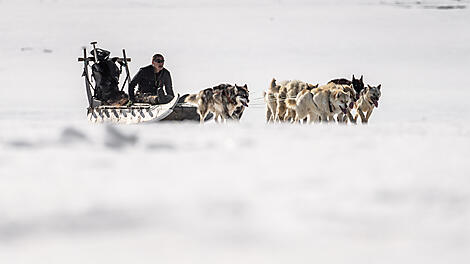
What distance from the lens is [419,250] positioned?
154cm

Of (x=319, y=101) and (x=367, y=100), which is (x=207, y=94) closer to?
(x=319, y=101)

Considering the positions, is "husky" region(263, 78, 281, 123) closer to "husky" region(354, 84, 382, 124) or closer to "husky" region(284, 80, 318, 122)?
"husky" region(284, 80, 318, 122)

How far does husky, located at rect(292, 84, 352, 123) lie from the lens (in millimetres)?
6438

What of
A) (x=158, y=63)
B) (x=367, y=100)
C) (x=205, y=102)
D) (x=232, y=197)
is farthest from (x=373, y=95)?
(x=232, y=197)

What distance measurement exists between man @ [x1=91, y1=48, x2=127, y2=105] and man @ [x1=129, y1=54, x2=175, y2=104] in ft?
0.50

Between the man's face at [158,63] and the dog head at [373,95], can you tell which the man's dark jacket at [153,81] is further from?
the dog head at [373,95]

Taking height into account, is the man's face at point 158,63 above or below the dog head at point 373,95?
above

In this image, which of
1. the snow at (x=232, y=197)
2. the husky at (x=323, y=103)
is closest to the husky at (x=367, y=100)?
the husky at (x=323, y=103)

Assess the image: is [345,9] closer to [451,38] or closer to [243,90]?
[451,38]

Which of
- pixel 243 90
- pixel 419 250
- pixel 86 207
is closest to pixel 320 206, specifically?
pixel 419 250

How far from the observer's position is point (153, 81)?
7.79m

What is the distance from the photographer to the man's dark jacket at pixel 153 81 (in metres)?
7.68

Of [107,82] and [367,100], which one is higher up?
[107,82]

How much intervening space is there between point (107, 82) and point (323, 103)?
2096 mm
